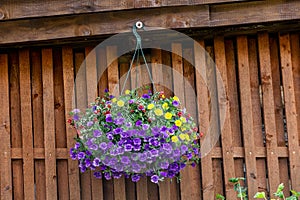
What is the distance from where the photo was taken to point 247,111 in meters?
2.56

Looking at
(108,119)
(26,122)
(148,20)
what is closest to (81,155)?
(108,119)

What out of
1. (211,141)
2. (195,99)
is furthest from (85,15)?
(211,141)

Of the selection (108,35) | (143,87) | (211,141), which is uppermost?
(108,35)

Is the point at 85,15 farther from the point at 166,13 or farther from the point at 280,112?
the point at 280,112

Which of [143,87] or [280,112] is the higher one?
[143,87]

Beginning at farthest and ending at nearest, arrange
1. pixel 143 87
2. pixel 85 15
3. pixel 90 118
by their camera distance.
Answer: pixel 143 87 < pixel 85 15 < pixel 90 118

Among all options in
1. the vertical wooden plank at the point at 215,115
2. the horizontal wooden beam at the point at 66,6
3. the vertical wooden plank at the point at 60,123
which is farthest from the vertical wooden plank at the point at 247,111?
the vertical wooden plank at the point at 60,123

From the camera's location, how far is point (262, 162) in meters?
2.54

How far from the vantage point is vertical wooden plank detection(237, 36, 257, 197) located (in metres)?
2.52

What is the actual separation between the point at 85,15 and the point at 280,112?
141cm

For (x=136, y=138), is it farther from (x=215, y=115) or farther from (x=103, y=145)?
(x=215, y=115)

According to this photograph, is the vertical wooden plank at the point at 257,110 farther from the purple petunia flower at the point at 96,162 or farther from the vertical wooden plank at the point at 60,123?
the vertical wooden plank at the point at 60,123

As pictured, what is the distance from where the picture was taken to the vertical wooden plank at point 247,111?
2523mm

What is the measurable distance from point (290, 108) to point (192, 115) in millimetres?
638
